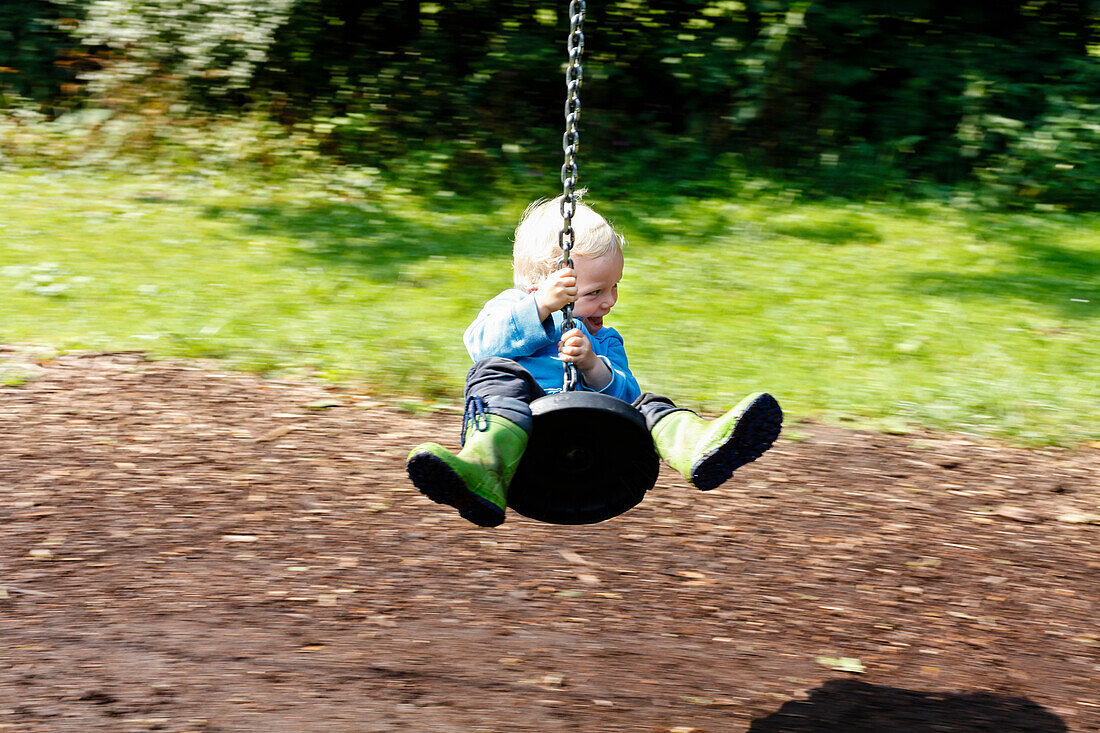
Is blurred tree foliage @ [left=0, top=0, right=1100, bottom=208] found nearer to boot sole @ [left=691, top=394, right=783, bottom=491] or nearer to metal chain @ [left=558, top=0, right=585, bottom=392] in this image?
metal chain @ [left=558, top=0, right=585, bottom=392]

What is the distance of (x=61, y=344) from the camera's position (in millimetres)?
6938

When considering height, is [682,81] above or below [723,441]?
above

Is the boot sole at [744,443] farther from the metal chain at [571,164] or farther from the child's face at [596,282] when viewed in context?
the child's face at [596,282]

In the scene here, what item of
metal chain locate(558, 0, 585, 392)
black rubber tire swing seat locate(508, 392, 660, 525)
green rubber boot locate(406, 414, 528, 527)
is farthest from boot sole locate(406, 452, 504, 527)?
metal chain locate(558, 0, 585, 392)

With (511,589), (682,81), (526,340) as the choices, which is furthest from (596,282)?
(682,81)

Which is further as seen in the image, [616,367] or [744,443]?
[616,367]

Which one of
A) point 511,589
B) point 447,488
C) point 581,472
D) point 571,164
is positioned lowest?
point 511,589

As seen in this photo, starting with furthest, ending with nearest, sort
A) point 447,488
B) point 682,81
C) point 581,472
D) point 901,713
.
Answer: point 682,81, point 901,713, point 581,472, point 447,488

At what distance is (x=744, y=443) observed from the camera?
10.9 ft

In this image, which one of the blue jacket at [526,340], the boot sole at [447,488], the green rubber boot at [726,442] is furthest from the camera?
the blue jacket at [526,340]

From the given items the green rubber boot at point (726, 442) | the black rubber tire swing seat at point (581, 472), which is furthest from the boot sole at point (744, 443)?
the black rubber tire swing seat at point (581, 472)

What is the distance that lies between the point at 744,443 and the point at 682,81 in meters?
8.23

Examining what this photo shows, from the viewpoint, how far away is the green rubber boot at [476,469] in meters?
3.02

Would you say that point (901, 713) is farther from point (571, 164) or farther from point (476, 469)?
point (571, 164)
